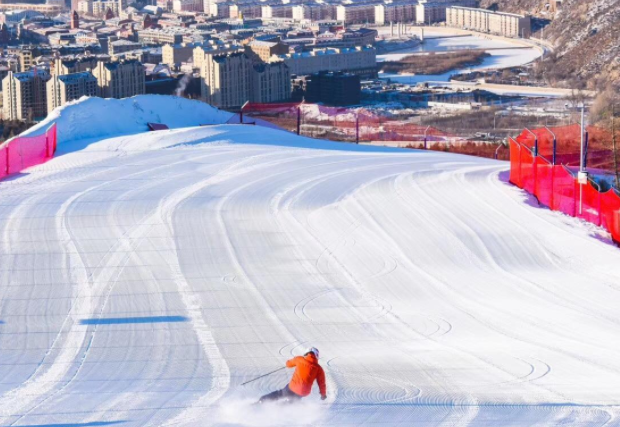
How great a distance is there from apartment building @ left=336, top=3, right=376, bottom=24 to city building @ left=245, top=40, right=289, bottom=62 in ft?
57.5

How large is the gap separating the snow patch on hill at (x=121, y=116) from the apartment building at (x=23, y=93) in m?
18.3

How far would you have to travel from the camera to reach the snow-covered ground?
132 ft

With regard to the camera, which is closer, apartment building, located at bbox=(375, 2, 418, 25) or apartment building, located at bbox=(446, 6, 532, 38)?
apartment building, located at bbox=(446, 6, 532, 38)

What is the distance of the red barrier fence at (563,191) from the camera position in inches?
359

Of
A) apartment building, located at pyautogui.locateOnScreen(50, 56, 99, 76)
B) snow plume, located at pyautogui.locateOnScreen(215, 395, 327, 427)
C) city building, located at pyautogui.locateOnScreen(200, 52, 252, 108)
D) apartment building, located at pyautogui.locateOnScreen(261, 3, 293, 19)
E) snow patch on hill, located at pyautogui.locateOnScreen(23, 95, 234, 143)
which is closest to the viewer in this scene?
snow plume, located at pyautogui.locateOnScreen(215, 395, 327, 427)

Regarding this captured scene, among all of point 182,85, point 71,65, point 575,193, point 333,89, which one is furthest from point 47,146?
point 71,65

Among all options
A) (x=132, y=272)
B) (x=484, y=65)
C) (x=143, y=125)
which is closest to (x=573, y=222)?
(x=132, y=272)

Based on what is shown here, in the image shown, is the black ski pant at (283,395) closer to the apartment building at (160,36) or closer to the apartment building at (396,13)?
the apartment building at (160,36)

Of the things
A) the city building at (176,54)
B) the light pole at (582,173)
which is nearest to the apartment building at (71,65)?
the city building at (176,54)

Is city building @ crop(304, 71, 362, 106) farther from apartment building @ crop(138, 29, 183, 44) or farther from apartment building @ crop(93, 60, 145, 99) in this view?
apartment building @ crop(138, 29, 183, 44)

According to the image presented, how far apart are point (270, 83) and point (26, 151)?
23.9 m

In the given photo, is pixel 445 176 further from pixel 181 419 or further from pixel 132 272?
pixel 181 419

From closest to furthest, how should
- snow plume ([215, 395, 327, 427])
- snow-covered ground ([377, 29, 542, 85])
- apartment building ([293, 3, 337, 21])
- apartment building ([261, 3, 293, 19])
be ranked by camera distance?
snow plume ([215, 395, 327, 427]), snow-covered ground ([377, 29, 542, 85]), apartment building ([293, 3, 337, 21]), apartment building ([261, 3, 293, 19])

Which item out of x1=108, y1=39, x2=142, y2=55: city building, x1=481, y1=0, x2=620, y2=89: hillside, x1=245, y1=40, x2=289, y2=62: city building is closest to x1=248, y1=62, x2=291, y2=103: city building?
x1=245, y1=40, x2=289, y2=62: city building
